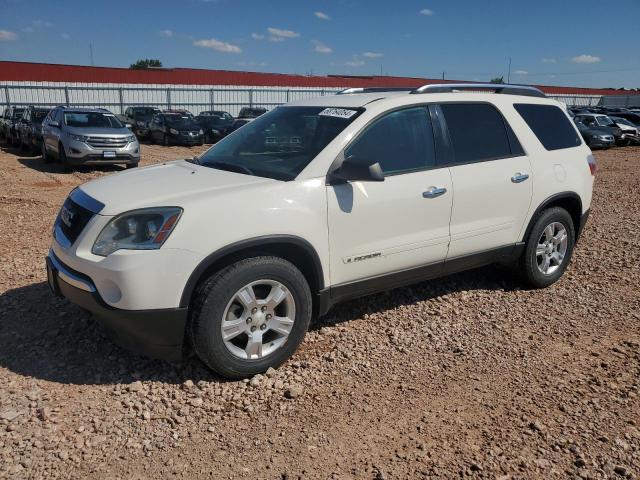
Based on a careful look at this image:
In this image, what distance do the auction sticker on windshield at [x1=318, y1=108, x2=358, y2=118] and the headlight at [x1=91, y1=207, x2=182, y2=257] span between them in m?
1.48

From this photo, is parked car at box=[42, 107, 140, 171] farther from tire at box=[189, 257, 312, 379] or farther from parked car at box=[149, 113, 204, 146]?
tire at box=[189, 257, 312, 379]

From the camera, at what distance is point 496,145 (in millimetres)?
4770

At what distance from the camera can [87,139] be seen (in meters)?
14.1

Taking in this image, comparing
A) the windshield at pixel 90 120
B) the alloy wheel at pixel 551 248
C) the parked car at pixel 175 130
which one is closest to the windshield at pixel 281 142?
the alloy wheel at pixel 551 248

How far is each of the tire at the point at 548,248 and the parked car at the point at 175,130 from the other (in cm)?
2156

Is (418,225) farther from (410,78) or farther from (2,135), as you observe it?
(410,78)

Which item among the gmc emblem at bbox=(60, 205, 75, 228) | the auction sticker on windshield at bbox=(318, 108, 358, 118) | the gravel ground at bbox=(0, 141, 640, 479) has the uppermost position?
the auction sticker on windshield at bbox=(318, 108, 358, 118)

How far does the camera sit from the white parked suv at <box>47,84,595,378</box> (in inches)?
130

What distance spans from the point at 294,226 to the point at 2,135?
2546 cm

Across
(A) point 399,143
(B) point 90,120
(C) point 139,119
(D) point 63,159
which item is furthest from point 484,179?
(C) point 139,119

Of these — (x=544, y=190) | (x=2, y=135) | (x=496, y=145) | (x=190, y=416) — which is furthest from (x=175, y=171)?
(x=2, y=135)

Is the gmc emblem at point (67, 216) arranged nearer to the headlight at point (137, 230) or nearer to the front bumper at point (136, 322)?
the front bumper at point (136, 322)

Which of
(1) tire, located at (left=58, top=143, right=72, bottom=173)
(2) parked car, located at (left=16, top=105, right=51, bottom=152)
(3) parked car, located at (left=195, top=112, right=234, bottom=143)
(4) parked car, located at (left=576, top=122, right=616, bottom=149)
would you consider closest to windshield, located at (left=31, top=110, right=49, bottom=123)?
(2) parked car, located at (left=16, top=105, right=51, bottom=152)

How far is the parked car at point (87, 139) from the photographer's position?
14078 mm
